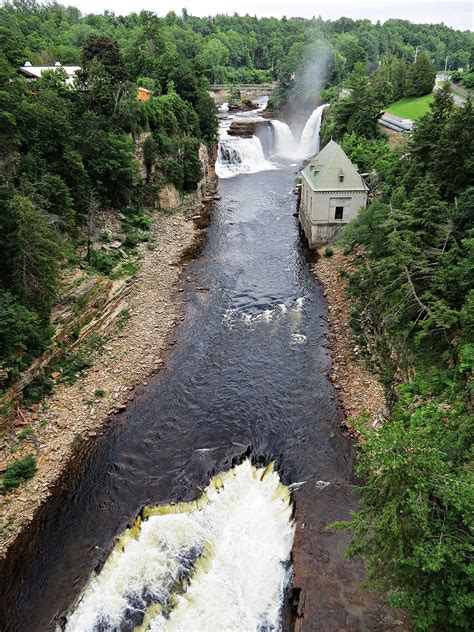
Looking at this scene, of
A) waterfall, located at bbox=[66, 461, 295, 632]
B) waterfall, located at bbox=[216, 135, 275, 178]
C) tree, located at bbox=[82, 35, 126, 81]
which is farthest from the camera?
waterfall, located at bbox=[216, 135, 275, 178]

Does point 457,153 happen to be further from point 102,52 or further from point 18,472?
point 102,52

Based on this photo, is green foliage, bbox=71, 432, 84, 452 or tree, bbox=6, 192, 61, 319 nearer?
green foliage, bbox=71, 432, 84, 452

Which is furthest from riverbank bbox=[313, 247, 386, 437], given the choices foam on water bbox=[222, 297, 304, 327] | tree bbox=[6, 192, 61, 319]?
tree bbox=[6, 192, 61, 319]

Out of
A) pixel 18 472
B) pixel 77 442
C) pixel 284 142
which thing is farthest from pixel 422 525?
pixel 284 142

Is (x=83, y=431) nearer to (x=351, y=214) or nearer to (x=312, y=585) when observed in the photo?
(x=312, y=585)

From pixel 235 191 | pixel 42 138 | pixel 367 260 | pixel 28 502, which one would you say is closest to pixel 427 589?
pixel 28 502

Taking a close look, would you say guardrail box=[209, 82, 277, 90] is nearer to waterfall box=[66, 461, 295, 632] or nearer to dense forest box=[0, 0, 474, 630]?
dense forest box=[0, 0, 474, 630]

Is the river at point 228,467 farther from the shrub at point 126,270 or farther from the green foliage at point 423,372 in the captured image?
the shrub at point 126,270
